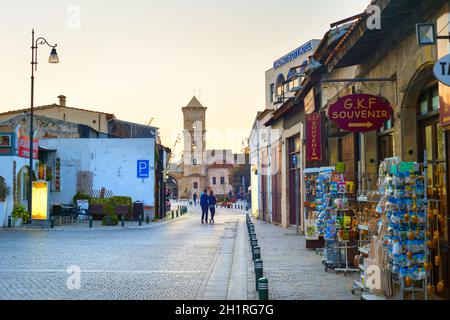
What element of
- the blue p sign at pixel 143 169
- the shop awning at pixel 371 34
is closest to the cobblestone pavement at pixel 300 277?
the shop awning at pixel 371 34

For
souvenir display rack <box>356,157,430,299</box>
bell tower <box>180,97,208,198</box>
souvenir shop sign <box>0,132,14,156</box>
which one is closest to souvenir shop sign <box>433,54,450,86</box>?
souvenir display rack <box>356,157,430,299</box>

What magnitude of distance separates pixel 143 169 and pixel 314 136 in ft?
69.4

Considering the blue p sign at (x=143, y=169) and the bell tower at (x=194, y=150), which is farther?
the bell tower at (x=194, y=150)

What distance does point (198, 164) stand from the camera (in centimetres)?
11950

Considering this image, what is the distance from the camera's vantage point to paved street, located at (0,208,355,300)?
1000 centimetres

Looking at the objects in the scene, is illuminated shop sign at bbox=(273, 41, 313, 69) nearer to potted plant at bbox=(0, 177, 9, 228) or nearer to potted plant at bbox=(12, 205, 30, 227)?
potted plant at bbox=(12, 205, 30, 227)

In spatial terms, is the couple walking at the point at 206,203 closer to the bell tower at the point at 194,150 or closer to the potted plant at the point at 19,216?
the potted plant at the point at 19,216

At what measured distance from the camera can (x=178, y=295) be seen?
9844mm

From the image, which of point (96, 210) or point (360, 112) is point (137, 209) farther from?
point (360, 112)

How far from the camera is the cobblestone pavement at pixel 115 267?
33.4 feet

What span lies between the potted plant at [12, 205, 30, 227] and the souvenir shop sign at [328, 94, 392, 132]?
69.0ft

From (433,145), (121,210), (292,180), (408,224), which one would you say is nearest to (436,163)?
(433,145)

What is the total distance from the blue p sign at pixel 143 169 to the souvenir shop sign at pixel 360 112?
27.5 m
